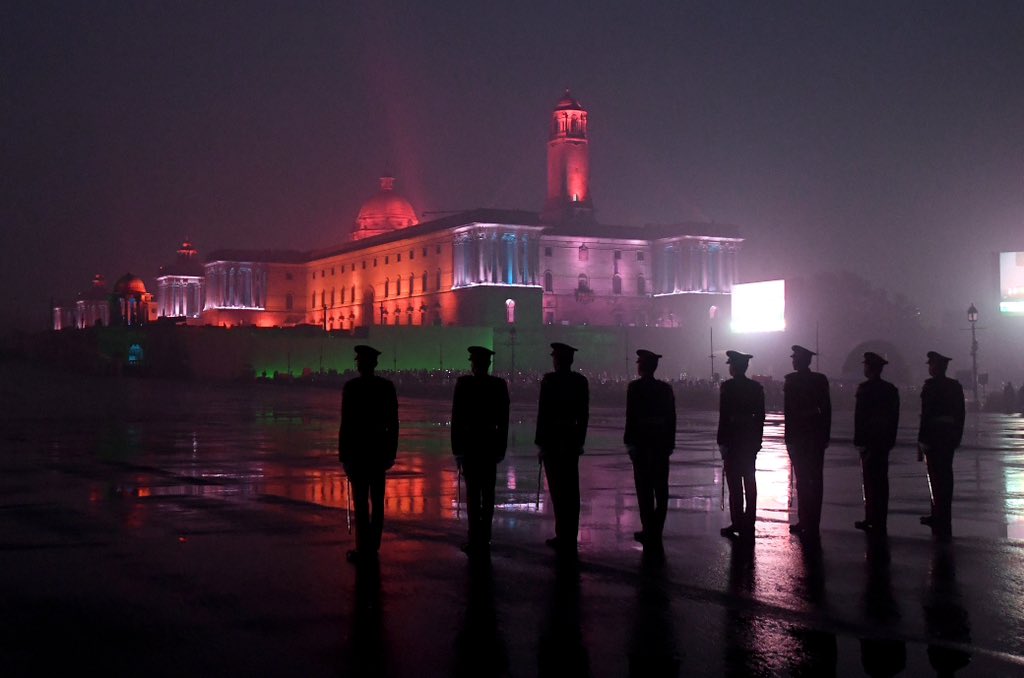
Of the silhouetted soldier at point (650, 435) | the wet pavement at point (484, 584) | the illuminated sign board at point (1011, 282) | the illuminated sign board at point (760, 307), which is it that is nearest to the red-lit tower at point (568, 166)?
the illuminated sign board at point (760, 307)

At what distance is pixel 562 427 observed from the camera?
10.9 meters

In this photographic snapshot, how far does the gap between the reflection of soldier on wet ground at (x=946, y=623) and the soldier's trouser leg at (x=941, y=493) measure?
1974 millimetres

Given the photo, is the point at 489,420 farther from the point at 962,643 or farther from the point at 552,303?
the point at 552,303

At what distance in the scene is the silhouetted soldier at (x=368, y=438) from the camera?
33.8 ft

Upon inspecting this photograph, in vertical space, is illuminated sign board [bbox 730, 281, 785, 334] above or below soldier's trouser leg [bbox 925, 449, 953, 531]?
above

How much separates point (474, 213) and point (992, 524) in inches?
3459

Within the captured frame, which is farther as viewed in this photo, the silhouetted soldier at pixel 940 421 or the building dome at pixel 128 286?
the building dome at pixel 128 286

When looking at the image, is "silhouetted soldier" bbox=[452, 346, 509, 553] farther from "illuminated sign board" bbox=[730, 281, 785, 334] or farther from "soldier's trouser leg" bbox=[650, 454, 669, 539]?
"illuminated sign board" bbox=[730, 281, 785, 334]

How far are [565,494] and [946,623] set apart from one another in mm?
3734

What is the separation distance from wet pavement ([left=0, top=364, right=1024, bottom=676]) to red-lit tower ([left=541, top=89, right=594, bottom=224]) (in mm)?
94848

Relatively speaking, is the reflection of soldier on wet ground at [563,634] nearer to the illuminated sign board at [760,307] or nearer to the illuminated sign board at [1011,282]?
the illuminated sign board at [1011,282]

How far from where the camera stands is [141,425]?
31656mm

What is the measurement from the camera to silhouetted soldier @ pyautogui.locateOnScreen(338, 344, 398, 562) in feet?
33.8

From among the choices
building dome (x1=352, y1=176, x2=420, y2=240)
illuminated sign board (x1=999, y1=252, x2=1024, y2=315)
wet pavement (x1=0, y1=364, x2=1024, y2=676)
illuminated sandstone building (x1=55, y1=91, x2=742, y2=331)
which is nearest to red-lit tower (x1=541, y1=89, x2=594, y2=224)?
illuminated sandstone building (x1=55, y1=91, x2=742, y2=331)
